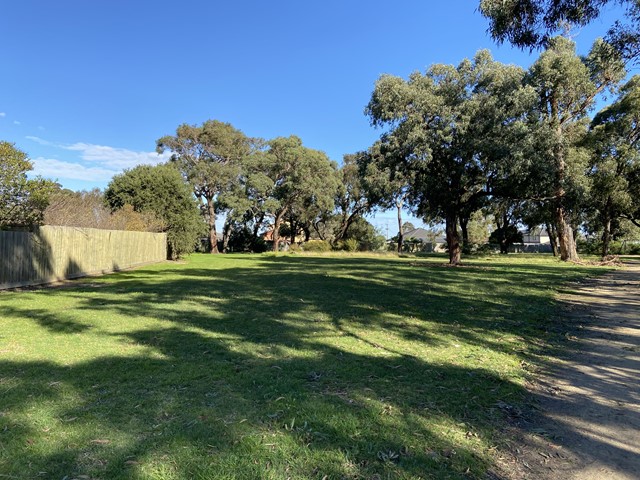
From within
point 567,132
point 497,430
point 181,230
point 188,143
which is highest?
point 188,143

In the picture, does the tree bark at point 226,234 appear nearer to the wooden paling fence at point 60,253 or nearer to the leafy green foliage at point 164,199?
the leafy green foliage at point 164,199

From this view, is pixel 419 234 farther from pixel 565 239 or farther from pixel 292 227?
pixel 565 239

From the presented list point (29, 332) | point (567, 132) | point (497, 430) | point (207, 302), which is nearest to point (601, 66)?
point (497, 430)

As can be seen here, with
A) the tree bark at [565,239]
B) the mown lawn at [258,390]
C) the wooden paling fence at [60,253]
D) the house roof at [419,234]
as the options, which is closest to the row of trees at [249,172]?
the tree bark at [565,239]

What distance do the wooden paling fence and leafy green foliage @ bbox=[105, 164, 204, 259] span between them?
221 inches

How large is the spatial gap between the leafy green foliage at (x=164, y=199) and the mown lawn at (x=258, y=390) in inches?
803

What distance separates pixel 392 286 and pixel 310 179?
33.5 meters

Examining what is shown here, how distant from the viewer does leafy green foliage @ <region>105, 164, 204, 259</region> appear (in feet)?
90.6

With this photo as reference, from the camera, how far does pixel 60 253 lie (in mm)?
14969

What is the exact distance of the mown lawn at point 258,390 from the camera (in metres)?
2.77

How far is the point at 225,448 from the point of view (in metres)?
2.89

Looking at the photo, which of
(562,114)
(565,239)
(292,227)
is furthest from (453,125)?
(292,227)

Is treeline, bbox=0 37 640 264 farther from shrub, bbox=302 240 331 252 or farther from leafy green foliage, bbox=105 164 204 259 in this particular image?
shrub, bbox=302 240 331 252

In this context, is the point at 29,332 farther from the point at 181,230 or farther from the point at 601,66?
the point at 181,230
